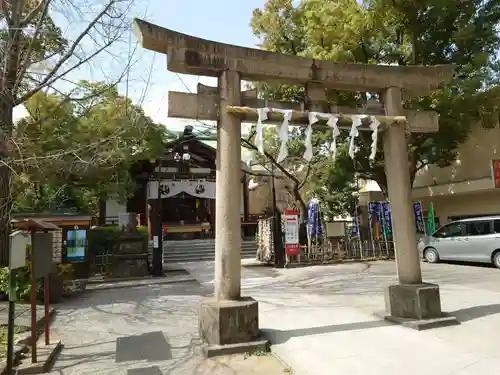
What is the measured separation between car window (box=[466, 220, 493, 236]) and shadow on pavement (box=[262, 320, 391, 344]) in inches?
374

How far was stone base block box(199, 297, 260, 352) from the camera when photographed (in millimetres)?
5145

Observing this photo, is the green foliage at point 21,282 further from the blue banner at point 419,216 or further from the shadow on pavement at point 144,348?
the blue banner at point 419,216

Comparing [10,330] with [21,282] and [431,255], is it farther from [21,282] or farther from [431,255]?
[431,255]

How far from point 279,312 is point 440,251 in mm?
10241

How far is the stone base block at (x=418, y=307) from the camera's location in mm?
5879

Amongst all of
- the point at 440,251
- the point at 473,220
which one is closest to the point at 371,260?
the point at 440,251

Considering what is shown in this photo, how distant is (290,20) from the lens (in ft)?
54.0

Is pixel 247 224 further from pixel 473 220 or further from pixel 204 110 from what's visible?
pixel 204 110

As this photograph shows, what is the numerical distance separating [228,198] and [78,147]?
11.0 feet

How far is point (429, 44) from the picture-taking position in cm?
1416

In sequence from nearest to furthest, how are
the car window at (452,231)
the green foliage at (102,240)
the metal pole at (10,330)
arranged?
the metal pole at (10,330) < the car window at (452,231) < the green foliage at (102,240)

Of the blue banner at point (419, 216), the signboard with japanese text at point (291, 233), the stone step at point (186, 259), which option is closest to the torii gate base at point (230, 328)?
the signboard with japanese text at point (291, 233)

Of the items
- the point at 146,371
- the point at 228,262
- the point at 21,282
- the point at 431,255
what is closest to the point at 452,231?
the point at 431,255

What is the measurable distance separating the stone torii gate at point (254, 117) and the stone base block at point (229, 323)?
1 cm
